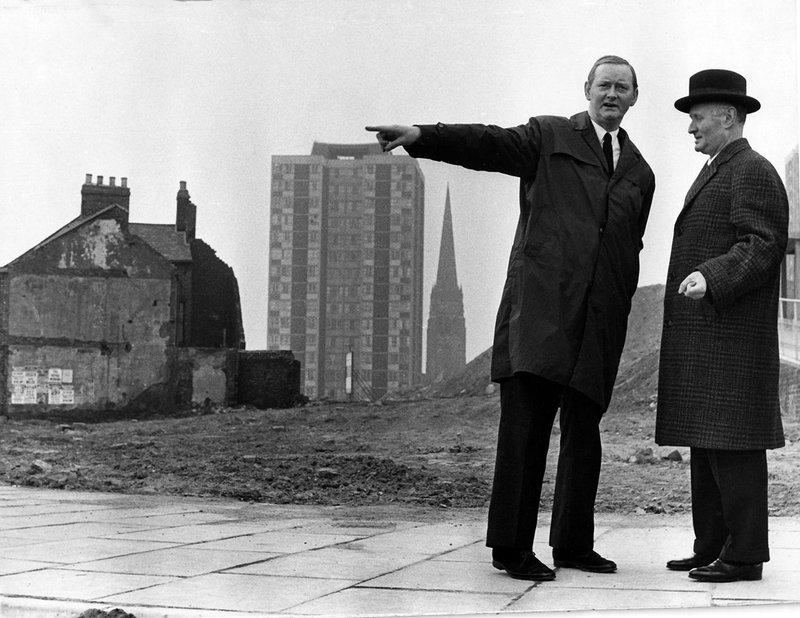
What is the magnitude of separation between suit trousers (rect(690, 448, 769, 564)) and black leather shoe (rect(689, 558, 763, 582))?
0.8 inches

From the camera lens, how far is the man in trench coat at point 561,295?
107 inches

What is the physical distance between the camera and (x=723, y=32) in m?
3.68

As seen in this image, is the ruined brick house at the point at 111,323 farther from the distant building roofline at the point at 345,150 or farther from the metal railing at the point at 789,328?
the metal railing at the point at 789,328

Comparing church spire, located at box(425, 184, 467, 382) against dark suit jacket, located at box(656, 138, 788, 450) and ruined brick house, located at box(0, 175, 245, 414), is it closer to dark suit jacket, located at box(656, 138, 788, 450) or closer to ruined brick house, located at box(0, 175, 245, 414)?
ruined brick house, located at box(0, 175, 245, 414)

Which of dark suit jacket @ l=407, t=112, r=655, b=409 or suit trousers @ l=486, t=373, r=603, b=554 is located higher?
dark suit jacket @ l=407, t=112, r=655, b=409

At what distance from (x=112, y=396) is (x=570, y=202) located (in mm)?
2987

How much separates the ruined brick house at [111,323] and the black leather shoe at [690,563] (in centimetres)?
239

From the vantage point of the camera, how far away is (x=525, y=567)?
267cm

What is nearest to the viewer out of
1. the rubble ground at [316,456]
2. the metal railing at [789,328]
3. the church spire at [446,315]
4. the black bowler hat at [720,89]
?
the black bowler hat at [720,89]

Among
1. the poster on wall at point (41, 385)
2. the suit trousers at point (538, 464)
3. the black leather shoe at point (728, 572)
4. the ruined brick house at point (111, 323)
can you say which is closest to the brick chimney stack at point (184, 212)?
the ruined brick house at point (111, 323)

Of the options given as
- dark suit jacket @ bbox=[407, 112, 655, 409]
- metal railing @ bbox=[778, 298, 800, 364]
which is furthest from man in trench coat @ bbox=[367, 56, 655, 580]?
metal railing @ bbox=[778, 298, 800, 364]

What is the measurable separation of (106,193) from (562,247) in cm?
267

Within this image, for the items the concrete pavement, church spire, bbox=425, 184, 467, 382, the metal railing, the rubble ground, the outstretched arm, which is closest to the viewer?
the concrete pavement

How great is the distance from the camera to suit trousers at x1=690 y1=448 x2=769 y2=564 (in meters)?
2.65
